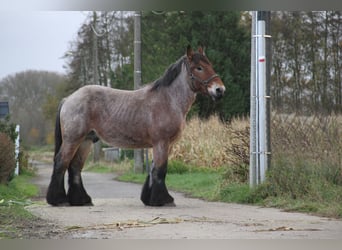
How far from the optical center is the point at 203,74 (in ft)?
21.4

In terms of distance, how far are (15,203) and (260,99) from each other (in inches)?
101

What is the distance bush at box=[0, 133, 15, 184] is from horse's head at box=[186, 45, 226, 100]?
2.06m

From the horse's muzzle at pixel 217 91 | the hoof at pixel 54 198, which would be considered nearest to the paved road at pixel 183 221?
the hoof at pixel 54 198

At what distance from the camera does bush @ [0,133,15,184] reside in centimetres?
735

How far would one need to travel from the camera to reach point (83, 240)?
203 inches

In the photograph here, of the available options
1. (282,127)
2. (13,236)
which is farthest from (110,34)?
(13,236)

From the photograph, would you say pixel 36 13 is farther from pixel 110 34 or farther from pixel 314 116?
pixel 314 116

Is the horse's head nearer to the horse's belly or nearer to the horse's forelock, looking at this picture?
the horse's forelock

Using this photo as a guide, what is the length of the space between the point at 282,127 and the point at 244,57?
3.27 feet

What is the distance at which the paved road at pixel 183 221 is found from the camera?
5.36 m

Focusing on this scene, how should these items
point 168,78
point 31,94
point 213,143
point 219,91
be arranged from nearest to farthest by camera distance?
point 219,91, point 168,78, point 31,94, point 213,143

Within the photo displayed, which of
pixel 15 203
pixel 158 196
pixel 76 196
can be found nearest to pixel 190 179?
pixel 158 196

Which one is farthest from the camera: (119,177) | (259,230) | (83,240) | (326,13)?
(119,177)

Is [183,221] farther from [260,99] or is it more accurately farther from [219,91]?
[260,99]
